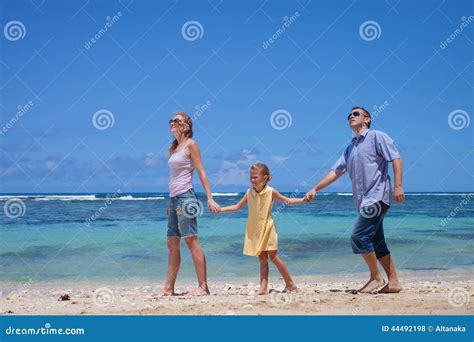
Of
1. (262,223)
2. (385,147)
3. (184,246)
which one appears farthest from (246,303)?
(184,246)

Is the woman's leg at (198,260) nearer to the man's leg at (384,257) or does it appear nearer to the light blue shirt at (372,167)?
the light blue shirt at (372,167)

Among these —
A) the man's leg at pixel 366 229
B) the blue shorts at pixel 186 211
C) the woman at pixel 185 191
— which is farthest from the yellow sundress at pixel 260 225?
the man's leg at pixel 366 229

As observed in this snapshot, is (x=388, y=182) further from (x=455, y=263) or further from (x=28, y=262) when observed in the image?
(x=28, y=262)

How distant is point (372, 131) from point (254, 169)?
1.24 m

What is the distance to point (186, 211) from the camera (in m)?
6.46

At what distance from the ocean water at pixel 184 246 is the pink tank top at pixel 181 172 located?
10.4ft

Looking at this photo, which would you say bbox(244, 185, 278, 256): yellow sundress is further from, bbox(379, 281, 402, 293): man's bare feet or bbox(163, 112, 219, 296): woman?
bbox(379, 281, 402, 293): man's bare feet

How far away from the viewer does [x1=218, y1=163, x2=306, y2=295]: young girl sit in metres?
6.59

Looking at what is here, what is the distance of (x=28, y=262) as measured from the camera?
437 inches

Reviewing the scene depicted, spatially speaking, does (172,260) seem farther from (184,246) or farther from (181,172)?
(184,246)

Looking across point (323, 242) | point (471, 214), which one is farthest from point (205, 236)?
point (471, 214)

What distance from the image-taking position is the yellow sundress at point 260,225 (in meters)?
6.59

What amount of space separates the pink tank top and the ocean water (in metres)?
3.16

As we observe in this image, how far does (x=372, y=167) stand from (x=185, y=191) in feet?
6.11
